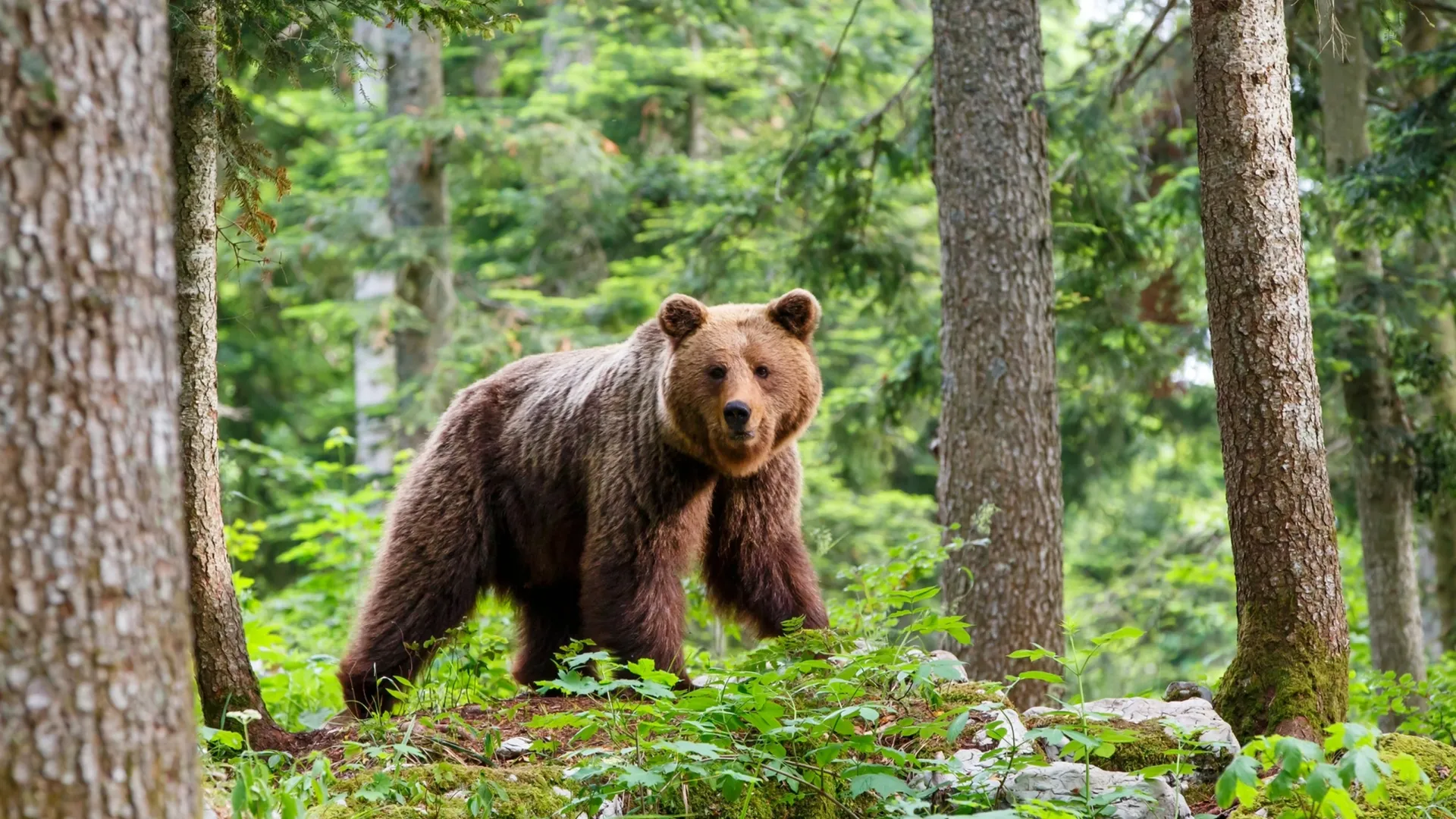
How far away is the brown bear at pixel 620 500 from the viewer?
599 centimetres

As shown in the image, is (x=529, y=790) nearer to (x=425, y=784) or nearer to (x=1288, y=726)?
(x=425, y=784)

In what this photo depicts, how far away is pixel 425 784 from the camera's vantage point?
4359 millimetres

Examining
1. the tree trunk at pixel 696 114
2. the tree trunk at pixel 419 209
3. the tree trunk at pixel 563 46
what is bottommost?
the tree trunk at pixel 419 209

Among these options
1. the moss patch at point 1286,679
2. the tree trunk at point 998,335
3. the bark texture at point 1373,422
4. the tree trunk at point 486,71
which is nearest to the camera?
the moss patch at point 1286,679

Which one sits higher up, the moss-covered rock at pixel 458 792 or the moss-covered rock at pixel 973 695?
the moss-covered rock at pixel 973 695

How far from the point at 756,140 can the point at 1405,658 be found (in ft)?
37.0

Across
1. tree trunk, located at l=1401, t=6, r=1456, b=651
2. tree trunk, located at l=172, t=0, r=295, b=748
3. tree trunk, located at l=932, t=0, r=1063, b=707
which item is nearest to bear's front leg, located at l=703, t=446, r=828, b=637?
tree trunk, located at l=932, t=0, r=1063, b=707

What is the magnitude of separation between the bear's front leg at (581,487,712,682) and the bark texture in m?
6.13

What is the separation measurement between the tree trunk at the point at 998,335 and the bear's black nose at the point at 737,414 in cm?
210

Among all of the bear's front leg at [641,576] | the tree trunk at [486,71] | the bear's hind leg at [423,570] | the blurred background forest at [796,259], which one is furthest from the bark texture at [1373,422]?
the tree trunk at [486,71]

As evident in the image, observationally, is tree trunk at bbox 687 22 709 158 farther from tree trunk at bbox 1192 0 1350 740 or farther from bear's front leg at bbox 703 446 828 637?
tree trunk at bbox 1192 0 1350 740

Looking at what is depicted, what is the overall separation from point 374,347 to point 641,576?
9046mm

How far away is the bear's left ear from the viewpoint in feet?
20.5

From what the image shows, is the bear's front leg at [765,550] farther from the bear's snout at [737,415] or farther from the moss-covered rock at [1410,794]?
the moss-covered rock at [1410,794]
